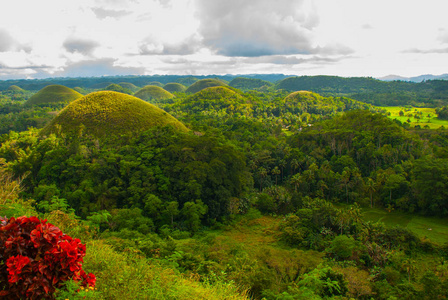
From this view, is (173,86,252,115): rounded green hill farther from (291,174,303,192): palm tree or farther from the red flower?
the red flower

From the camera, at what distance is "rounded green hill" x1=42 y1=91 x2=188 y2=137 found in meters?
40.5

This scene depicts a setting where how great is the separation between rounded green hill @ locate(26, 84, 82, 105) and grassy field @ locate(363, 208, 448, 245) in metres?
113

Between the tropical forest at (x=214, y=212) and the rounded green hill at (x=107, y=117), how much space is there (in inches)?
11.5

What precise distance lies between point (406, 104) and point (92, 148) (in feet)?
412


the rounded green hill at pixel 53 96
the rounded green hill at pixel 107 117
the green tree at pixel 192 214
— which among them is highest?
the rounded green hill at pixel 53 96

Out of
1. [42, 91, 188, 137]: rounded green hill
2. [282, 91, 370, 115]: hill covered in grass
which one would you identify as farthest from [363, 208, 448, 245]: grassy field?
[282, 91, 370, 115]: hill covered in grass

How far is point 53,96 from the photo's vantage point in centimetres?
10944

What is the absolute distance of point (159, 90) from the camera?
152 meters

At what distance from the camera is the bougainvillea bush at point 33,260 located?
3.50 metres

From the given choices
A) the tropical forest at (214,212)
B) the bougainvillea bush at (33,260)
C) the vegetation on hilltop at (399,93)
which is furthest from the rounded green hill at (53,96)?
the vegetation on hilltop at (399,93)

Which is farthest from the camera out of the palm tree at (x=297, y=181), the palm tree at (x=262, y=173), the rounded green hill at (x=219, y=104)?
the rounded green hill at (x=219, y=104)

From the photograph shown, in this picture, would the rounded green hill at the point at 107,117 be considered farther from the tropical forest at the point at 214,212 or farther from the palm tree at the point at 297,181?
the palm tree at the point at 297,181

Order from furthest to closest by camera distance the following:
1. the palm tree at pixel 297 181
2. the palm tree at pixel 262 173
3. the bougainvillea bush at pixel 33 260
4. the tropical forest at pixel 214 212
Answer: the palm tree at pixel 262 173 < the palm tree at pixel 297 181 < the tropical forest at pixel 214 212 < the bougainvillea bush at pixel 33 260

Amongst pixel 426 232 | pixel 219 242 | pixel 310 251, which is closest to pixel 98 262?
pixel 219 242
